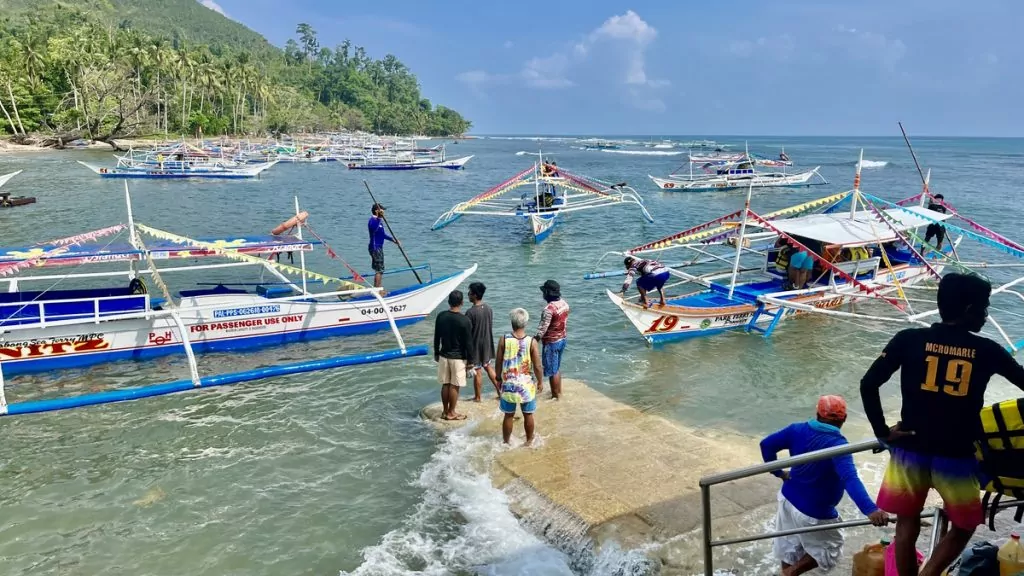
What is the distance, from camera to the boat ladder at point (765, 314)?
43.5 ft

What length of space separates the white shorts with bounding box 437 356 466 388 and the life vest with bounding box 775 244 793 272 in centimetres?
935

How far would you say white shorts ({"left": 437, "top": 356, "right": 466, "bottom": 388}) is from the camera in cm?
834

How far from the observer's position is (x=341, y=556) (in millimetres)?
6285

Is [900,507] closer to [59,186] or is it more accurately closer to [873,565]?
[873,565]

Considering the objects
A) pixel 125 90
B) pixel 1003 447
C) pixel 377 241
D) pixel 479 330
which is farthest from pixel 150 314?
pixel 125 90

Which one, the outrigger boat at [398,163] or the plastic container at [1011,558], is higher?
the outrigger boat at [398,163]

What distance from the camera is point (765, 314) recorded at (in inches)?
557

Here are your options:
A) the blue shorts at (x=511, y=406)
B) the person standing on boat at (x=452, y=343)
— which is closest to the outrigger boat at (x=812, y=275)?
the person standing on boat at (x=452, y=343)

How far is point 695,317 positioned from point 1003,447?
10117 mm

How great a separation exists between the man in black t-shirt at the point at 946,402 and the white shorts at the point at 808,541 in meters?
1.00

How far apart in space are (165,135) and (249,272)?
76.1 metres

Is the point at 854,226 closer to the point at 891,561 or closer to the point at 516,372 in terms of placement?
the point at 516,372

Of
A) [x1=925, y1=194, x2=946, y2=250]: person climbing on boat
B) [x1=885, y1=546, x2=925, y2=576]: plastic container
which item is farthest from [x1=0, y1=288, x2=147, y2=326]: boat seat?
[x1=925, y1=194, x2=946, y2=250]: person climbing on boat

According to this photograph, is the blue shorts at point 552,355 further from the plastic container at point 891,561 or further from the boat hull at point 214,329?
the plastic container at point 891,561
